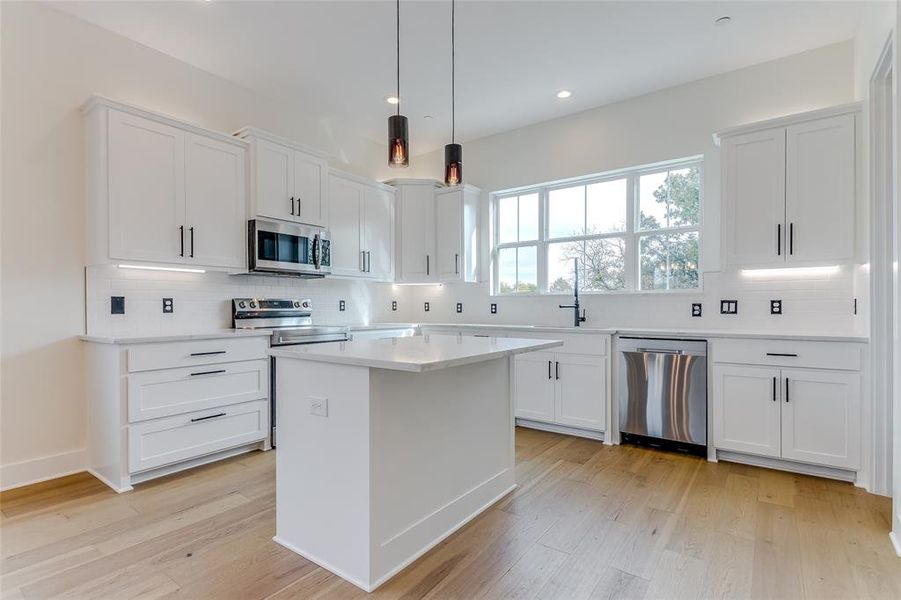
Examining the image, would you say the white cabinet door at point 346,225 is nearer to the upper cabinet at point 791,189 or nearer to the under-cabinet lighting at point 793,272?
the upper cabinet at point 791,189

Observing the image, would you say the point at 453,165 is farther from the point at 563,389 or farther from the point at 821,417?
the point at 821,417

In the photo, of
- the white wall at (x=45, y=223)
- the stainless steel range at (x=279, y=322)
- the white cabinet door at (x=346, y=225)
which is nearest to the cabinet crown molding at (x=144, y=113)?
the white wall at (x=45, y=223)

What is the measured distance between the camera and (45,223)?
9.30ft

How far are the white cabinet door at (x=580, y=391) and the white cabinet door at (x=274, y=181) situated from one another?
2.66 meters

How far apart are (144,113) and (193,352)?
1.64m

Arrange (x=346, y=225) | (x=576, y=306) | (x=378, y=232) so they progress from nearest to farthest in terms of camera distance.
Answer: (x=576, y=306)
(x=346, y=225)
(x=378, y=232)

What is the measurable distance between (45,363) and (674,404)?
433cm

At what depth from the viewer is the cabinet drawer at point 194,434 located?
8.90ft

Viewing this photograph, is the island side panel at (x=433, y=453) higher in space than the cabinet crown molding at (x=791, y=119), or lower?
lower

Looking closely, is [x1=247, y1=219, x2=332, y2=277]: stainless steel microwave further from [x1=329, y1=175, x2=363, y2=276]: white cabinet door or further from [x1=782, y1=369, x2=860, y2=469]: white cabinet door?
[x1=782, y1=369, x2=860, y2=469]: white cabinet door

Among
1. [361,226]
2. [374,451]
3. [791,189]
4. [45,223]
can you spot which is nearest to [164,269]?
[45,223]

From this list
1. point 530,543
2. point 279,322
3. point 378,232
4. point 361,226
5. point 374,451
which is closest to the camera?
point 374,451

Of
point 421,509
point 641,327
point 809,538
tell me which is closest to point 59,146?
point 421,509

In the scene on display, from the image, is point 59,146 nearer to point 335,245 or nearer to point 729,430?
point 335,245
